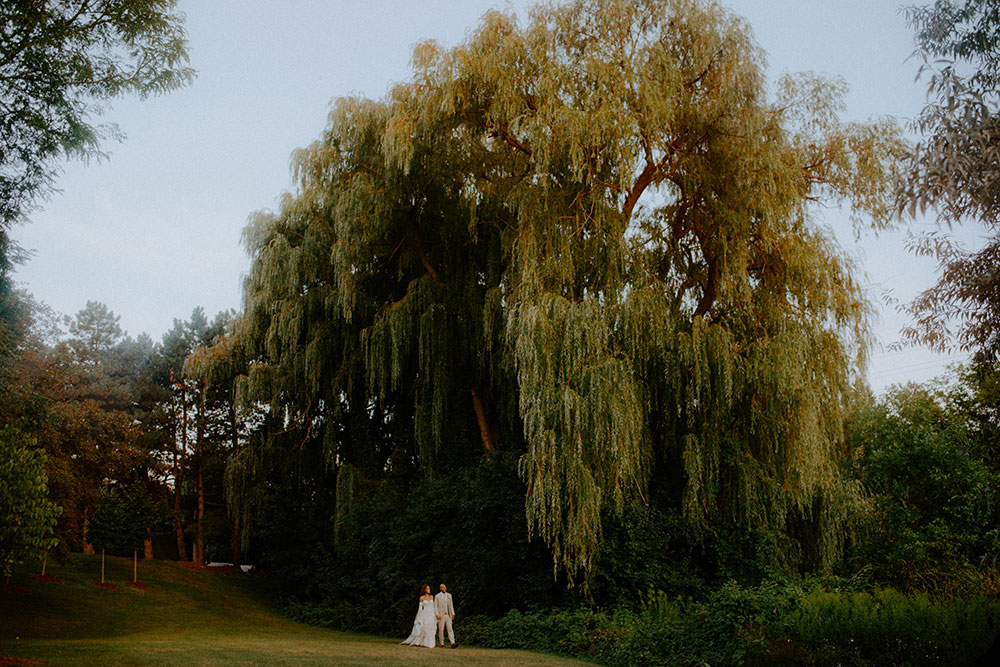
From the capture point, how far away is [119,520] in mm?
23000

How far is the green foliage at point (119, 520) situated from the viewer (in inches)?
891

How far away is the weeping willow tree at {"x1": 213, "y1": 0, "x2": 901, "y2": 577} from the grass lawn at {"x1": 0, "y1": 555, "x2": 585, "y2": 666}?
3.45 meters

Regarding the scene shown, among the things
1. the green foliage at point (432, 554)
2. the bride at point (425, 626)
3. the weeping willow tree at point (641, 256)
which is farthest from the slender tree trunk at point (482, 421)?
the bride at point (425, 626)

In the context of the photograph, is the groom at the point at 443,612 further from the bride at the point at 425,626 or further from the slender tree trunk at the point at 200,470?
the slender tree trunk at the point at 200,470

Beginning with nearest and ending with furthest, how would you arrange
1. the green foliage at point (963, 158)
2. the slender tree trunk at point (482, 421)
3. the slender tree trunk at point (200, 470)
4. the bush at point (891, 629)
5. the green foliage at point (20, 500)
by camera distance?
the bush at point (891, 629)
the green foliage at point (963, 158)
the green foliage at point (20, 500)
the slender tree trunk at point (482, 421)
the slender tree trunk at point (200, 470)

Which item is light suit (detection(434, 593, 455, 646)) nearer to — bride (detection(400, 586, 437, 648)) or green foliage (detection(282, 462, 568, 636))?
bride (detection(400, 586, 437, 648))

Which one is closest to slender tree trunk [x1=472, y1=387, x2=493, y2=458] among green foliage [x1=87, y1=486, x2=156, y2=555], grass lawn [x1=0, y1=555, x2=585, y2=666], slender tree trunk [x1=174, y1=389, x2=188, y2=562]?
grass lawn [x1=0, y1=555, x2=585, y2=666]

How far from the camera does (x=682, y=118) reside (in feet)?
43.4

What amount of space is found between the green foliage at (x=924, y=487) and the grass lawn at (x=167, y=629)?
35.4ft

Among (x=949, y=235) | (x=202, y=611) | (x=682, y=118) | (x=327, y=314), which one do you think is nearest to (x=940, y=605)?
(x=949, y=235)

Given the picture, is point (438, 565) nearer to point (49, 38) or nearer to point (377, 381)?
point (377, 381)

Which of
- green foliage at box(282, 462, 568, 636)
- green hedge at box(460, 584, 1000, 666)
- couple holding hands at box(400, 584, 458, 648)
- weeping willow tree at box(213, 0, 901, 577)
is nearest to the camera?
green hedge at box(460, 584, 1000, 666)

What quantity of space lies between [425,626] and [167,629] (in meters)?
7.84

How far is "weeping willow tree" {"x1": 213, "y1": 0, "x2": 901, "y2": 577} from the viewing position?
11984mm
